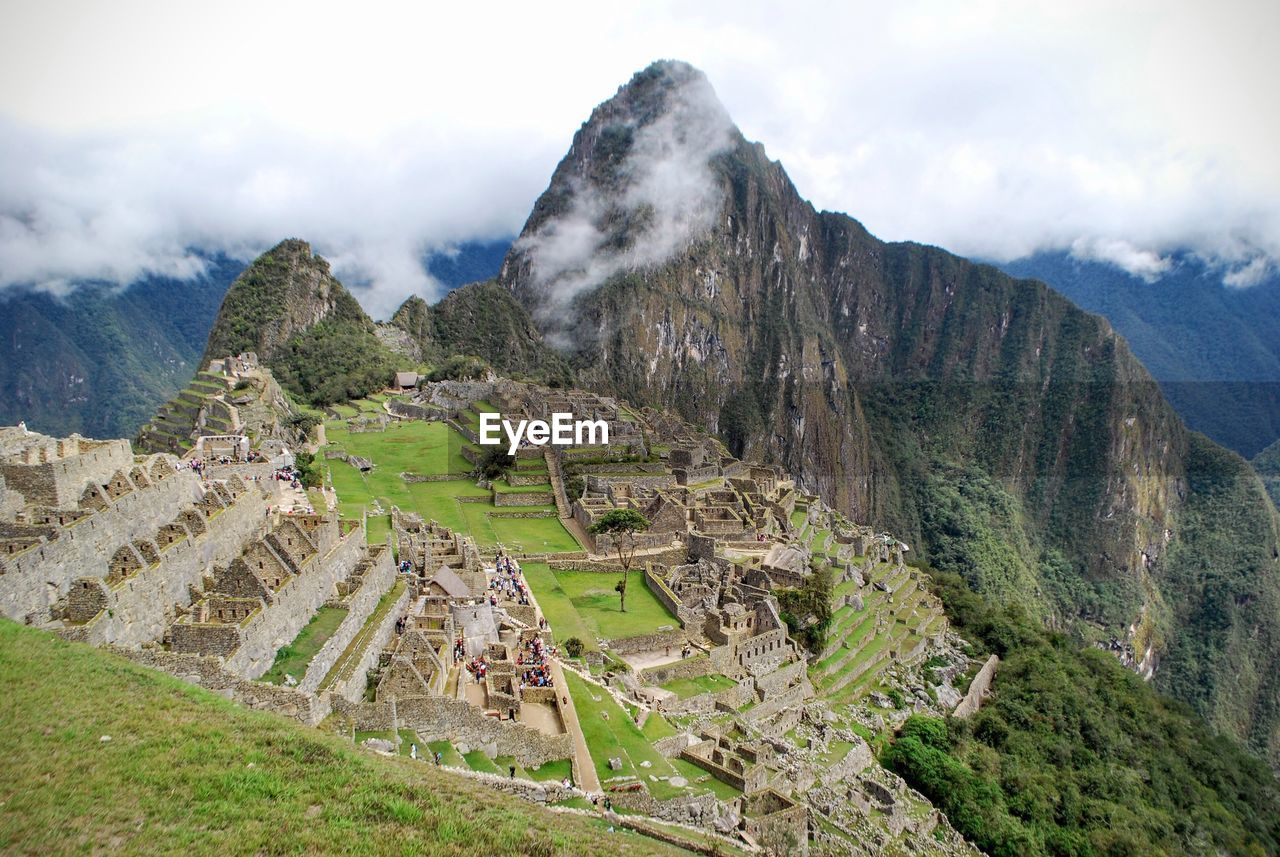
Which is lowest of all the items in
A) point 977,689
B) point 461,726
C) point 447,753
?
point 977,689

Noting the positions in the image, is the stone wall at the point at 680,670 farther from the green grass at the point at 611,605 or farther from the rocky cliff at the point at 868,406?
the rocky cliff at the point at 868,406

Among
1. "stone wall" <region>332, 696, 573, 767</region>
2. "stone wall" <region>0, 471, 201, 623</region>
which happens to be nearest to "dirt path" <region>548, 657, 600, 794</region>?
"stone wall" <region>332, 696, 573, 767</region>

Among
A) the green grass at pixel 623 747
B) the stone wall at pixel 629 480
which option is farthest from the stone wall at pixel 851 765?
the stone wall at pixel 629 480

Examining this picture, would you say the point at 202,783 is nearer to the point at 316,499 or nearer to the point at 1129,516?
the point at 316,499

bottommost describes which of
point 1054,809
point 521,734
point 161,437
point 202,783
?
point 1054,809

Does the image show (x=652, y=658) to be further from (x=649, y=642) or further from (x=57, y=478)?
(x=57, y=478)

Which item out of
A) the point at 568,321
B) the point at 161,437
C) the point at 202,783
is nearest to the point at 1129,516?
the point at 568,321

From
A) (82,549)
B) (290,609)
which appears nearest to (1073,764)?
(290,609)
